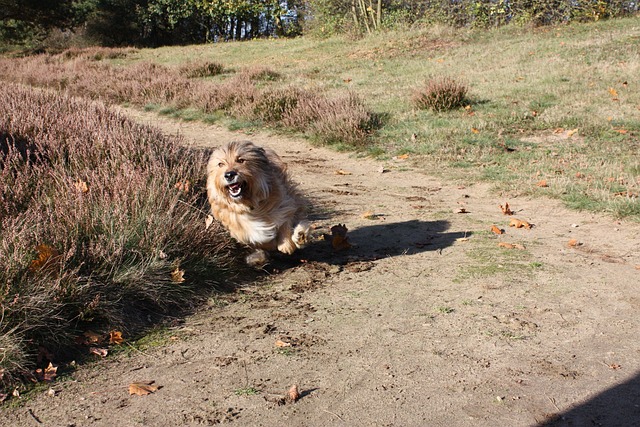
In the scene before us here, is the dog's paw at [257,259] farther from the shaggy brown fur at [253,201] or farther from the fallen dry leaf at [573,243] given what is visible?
the fallen dry leaf at [573,243]

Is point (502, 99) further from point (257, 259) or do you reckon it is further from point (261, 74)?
point (257, 259)

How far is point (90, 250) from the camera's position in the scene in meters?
4.55

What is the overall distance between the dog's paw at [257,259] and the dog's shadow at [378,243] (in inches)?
11.4

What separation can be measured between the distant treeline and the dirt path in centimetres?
2037

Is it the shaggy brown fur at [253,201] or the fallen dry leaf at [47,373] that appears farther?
the shaggy brown fur at [253,201]

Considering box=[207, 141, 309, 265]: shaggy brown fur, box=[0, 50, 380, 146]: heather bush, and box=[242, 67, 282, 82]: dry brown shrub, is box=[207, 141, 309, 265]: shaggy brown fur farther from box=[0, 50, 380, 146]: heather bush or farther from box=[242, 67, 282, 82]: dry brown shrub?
box=[242, 67, 282, 82]: dry brown shrub

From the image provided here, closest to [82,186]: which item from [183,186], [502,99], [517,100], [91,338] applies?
[183,186]

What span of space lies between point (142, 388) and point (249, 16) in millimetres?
43631

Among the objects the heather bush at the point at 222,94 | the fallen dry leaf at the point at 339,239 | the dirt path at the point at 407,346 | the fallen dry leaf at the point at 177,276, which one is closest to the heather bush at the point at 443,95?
the heather bush at the point at 222,94

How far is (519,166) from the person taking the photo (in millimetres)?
9523

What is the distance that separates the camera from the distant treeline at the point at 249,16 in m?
24.2

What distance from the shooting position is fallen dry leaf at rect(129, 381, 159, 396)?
350 cm

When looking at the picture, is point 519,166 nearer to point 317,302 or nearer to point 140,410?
point 317,302

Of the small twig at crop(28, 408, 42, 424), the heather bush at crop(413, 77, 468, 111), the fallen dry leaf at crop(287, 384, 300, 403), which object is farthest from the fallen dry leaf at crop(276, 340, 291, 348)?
the heather bush at crop(413, 77, 468, 111)
